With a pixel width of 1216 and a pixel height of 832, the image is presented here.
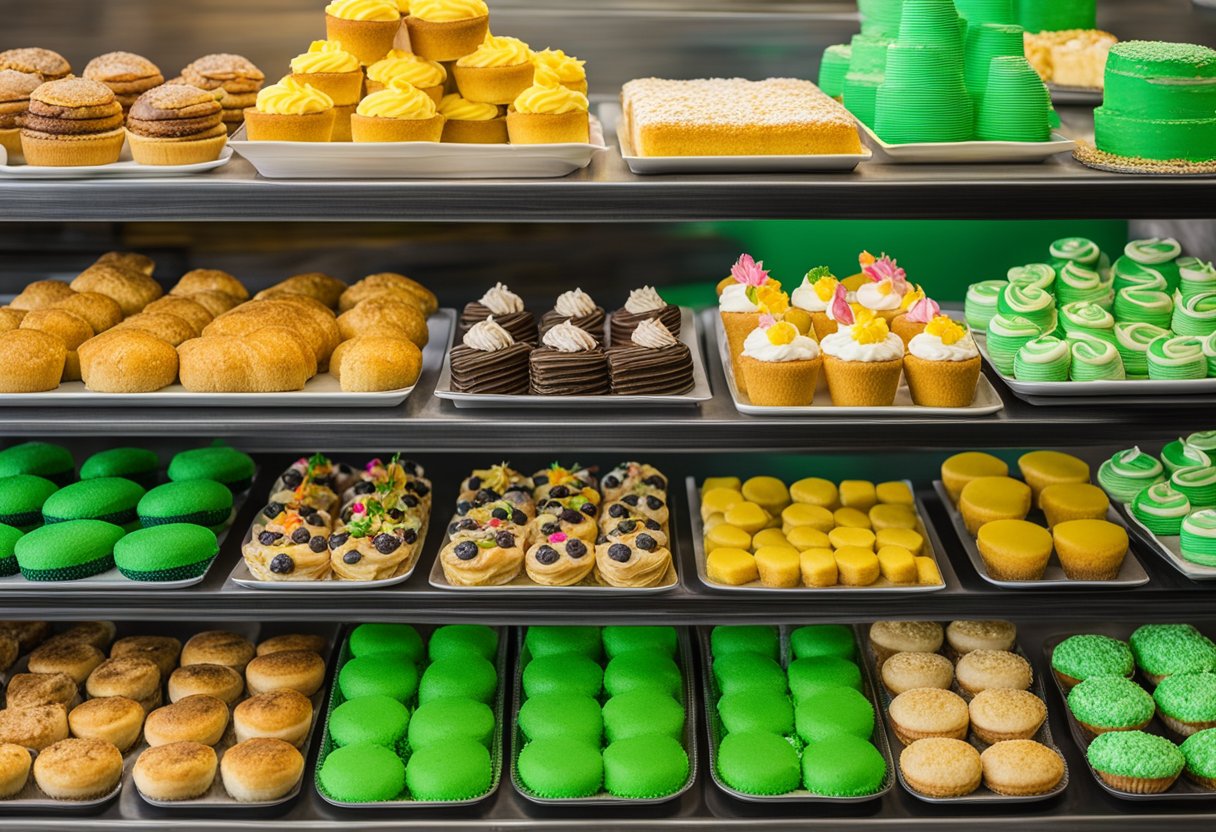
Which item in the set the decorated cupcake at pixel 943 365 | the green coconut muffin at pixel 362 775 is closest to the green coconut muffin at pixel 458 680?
the green coconut muffin at pixel 362 775

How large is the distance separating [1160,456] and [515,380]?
2085 mm

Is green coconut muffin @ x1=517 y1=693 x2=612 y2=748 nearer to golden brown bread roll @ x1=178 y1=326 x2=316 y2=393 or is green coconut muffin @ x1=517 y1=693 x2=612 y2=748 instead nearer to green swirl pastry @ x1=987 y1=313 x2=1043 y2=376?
golden brown bread roll @ x1=178 y1=326 x2=316 y2=393

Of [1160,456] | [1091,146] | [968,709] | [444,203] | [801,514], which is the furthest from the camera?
[1160,456]

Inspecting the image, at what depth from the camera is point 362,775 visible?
319 cm

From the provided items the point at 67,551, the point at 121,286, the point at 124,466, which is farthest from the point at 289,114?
the point at 124,466

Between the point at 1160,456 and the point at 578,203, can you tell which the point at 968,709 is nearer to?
the point at 1160,456

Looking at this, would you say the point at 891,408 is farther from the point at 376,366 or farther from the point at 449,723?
the point at 449,723

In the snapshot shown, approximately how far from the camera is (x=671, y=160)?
291cm

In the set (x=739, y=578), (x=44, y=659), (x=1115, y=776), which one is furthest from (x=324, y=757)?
(x=1115, y=776)

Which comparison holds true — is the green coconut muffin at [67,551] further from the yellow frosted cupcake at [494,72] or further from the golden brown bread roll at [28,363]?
the yellow frosted cupcake at [494,72]

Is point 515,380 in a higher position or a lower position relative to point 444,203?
lower

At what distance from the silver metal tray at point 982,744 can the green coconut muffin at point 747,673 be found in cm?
28

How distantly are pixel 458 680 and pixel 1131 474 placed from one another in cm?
196

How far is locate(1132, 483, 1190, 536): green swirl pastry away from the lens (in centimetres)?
346
